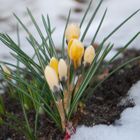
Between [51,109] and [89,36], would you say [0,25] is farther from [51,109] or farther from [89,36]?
[51,109]

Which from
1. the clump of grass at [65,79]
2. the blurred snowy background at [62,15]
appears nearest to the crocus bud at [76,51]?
the clump of grass at [65,79]

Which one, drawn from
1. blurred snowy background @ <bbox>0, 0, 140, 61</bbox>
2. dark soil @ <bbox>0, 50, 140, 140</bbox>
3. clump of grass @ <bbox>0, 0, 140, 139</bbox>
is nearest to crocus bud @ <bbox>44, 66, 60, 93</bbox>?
clump of grass @ <bbox>0, 0, 140, 139</bbox>

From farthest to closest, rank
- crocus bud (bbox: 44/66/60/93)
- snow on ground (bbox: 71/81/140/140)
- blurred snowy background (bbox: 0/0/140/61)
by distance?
blurred snowy background (bbox: 0/0/140/61)
snow on ground (bbox: 71/81/140/140)
crocus bud (bbox: 44/66/60/93)

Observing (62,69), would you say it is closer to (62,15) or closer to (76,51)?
(76,51)

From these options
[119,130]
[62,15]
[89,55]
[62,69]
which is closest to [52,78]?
[62,69]

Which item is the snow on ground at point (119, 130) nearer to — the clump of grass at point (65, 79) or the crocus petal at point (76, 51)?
the clump of grass at point (65, 79)

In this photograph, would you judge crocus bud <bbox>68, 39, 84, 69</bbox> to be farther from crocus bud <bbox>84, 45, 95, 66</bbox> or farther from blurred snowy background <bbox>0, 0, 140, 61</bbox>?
blurred snowy background <bbox>0, 0, 140, 61</bbox>

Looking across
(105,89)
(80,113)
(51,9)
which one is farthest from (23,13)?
(80,113)
